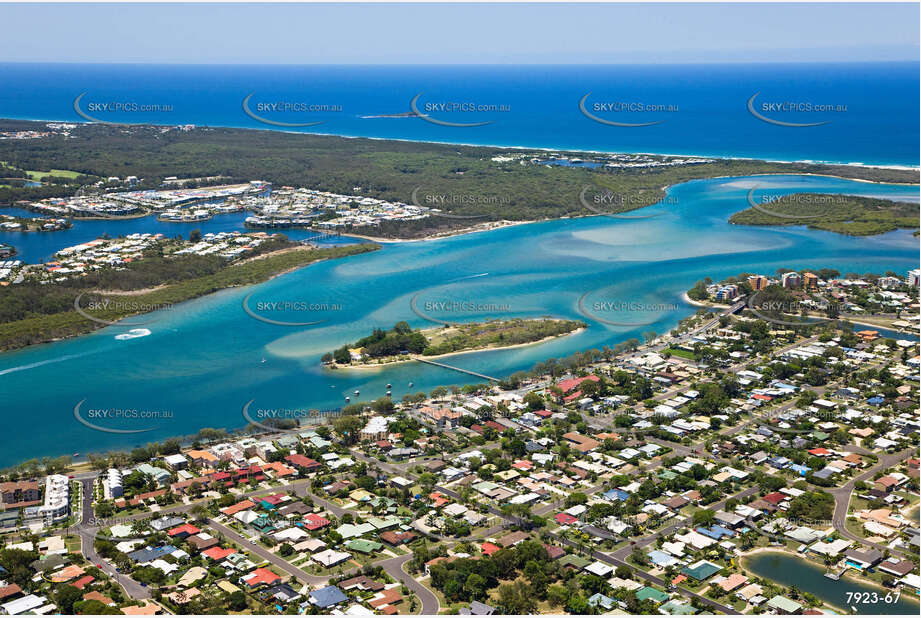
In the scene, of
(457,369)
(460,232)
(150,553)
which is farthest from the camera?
(460,232)

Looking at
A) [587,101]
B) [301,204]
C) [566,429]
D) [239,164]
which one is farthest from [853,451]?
[587,101]

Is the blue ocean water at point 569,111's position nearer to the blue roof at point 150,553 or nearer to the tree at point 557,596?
the blue roof at point 150,553

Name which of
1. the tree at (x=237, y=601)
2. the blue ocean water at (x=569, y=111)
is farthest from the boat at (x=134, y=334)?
the blue ocean water at (x=569, y=111)

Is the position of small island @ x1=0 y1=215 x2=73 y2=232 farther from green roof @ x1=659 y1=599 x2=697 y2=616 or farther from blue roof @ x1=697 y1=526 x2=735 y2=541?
green roof @ x1=659 y1=599 x2=697 y2=616

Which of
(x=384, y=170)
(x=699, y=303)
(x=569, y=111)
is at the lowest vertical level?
(x=699, y=303)

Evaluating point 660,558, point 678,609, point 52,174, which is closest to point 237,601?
point 678,609

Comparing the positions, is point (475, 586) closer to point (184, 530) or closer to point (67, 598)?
point (184, 530)

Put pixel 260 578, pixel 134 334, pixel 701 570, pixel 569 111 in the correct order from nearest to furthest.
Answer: pixel 260 578 → pixel 701 570 → pixel 134 334 → pixel 569 111
